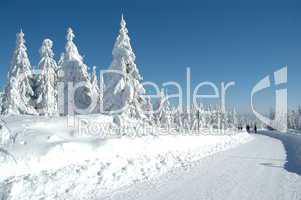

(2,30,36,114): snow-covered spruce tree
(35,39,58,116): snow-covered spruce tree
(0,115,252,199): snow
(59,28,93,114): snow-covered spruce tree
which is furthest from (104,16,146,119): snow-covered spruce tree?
(0,115,252,199): snow

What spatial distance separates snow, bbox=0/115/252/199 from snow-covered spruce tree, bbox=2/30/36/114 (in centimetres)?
1783

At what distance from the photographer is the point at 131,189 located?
8.74 metres

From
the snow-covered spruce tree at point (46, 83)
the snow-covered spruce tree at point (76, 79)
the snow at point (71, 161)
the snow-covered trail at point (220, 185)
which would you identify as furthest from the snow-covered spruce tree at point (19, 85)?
the snow-covered trail at point (220, 185)

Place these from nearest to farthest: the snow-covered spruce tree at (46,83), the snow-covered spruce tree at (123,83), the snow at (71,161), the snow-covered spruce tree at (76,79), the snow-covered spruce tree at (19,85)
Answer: the snow at (71,161) < the snow-covered spruce tree at (123,83) < the snow-covered spruce tree at (19,85) < the snow-covered spruce tree at (46,83) < the snow-covered spruce tree at (76,79)

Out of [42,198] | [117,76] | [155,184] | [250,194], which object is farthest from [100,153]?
[117,76]

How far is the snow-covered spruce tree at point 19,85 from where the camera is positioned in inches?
1256

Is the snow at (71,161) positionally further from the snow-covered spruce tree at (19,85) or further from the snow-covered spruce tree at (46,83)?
the snow-covered spruce tree at (46,83)

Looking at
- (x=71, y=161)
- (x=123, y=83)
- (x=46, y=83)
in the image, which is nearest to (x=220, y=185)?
(x=71, y=161)

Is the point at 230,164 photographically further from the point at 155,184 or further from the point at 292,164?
the point at 155,184

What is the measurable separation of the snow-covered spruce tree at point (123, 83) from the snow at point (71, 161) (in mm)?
11850

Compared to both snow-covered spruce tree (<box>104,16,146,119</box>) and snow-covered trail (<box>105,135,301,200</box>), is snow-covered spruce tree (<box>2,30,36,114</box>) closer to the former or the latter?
snow-covered spruce tree (<box>104,16,146,119</box>)

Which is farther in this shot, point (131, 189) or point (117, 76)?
point (117, 76)

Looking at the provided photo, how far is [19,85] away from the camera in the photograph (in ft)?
108

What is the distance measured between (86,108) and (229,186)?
2826cm
